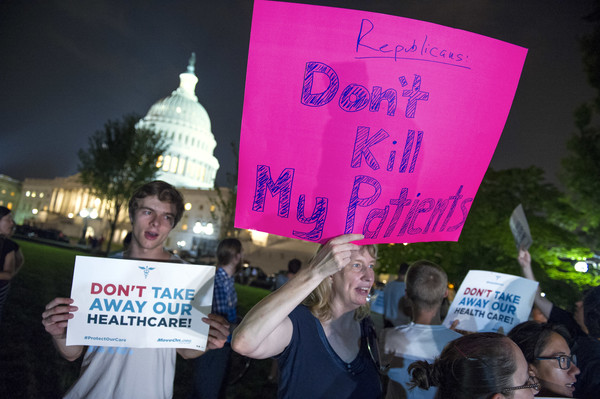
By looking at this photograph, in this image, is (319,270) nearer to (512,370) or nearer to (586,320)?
(512,370)

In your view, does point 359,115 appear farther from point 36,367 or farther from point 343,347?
point 36,367

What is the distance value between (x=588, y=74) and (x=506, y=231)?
755 cm

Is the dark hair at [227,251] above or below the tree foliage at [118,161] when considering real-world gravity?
below

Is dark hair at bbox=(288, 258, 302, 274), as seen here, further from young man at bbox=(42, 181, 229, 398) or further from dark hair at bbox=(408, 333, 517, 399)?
dark hair at bbox=(408, 333, 517, 399)

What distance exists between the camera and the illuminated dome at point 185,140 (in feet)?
298

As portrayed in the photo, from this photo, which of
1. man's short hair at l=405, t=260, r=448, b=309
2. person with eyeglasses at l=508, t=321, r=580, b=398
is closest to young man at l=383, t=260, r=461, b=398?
man's short hair at l=405, t=260, r=448, b=309

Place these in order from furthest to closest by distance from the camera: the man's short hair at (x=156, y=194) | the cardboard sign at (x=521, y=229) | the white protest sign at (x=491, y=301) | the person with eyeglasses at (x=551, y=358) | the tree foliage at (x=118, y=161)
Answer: the tree foliage at (x=118, y=161) < the white protest sign at (x=491, y=301) < the cardboard sign at (x=521, y=229) < the man's short hair at (x=156, y=194) < the person with eyeglasses at (x=551, y=358)

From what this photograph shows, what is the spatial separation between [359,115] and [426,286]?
2.01m

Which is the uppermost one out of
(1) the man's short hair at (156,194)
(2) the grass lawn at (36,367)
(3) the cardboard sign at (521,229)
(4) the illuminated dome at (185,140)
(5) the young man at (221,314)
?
(4) the illuminated dome at (185,140)

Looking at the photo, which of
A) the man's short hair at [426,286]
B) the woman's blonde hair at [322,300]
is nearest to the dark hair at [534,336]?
the man's short hair at [426,286]

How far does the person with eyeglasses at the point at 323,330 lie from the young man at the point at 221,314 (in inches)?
84.1

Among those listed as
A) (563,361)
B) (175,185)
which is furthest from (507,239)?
(175,185)

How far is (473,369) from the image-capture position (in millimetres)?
1843

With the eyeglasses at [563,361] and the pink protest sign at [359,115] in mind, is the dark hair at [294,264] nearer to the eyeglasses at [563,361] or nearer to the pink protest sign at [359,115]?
the eyeglasses at [563,361]
